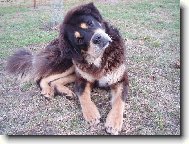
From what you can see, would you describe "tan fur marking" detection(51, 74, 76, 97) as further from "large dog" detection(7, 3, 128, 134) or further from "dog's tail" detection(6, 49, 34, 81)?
"dog's tail" detection(6, 49, 34, 81)

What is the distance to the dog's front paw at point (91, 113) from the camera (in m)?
2.66

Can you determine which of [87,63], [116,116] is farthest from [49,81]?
[116,116]

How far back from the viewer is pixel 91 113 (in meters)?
2.69

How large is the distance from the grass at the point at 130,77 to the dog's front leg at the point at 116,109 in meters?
→ 0.05

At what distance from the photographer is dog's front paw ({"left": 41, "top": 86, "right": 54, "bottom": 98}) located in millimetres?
2935

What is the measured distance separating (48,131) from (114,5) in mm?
1119

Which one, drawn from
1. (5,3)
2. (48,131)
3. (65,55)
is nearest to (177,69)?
(65,55)

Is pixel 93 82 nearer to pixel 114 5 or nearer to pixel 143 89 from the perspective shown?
pixel 143 89

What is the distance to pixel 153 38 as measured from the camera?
326 centimetres

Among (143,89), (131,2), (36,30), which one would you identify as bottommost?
(143,89)

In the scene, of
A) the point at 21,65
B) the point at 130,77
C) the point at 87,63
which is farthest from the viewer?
the point at 21,65

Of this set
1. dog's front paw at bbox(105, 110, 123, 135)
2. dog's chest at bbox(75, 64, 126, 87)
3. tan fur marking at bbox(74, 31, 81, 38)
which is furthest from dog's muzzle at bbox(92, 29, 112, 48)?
dog's front paw at bbox(105, 110, 123, 135)

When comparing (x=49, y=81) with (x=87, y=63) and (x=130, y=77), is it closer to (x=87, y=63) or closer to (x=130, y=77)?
(x=87, y=63)

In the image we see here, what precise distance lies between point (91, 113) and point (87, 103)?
110 mm
